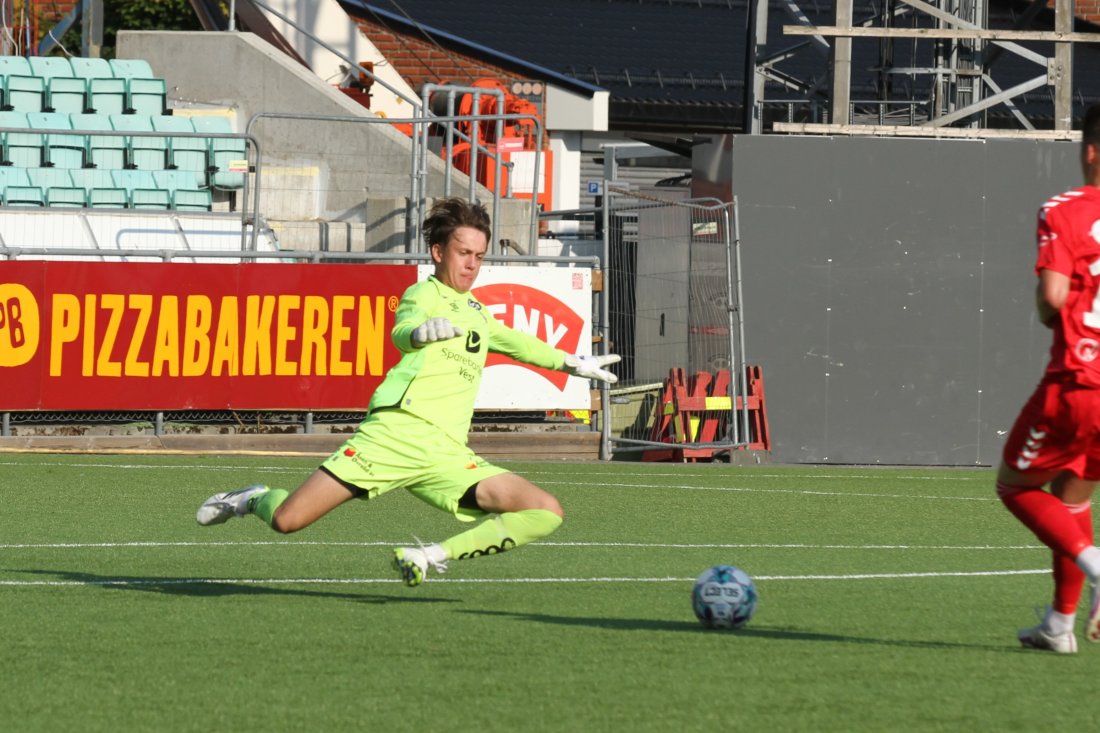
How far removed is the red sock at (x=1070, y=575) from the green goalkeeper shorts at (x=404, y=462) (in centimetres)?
247

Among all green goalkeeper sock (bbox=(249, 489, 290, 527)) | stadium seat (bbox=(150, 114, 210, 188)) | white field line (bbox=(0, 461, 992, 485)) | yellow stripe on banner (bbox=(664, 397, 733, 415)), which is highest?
stadium seat (bbox=(150, 114, 210, 188))

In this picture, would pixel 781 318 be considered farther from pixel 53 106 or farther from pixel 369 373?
pixel 53 106

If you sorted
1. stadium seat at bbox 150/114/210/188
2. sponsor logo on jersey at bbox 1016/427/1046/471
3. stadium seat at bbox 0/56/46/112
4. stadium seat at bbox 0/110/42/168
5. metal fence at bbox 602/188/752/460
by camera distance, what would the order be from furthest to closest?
stadium seat at bbox 0/56/46/112
stadium seat at bbox 150/114/210/188
stadium seat at bbox 0/110/42/168
metal fence at bbox 602/188/752/460
sponsor logo on jersey at bbox 1016/427/1046/471

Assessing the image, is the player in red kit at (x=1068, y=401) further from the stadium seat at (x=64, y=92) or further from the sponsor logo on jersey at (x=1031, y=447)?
the stadium seat at (x=64, y=92)

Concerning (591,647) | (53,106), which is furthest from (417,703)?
(53,106)

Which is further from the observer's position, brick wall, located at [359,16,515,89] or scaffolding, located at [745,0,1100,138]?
brick wall, located at [359,16,515,89]

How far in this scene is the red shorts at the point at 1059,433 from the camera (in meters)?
5.73

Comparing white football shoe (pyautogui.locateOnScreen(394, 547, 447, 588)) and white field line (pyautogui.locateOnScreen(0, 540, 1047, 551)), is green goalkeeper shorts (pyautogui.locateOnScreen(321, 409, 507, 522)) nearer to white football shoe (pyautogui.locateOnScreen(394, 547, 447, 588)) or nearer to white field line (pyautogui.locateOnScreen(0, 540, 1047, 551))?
white football shoe (pyautogui.locateOnScreen(394, 547, 447, 588))

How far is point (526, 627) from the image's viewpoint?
6707 mm

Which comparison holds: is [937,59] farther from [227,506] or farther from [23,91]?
[227,506]

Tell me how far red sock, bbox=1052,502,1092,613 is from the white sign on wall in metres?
12.0

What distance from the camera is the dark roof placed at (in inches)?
1286

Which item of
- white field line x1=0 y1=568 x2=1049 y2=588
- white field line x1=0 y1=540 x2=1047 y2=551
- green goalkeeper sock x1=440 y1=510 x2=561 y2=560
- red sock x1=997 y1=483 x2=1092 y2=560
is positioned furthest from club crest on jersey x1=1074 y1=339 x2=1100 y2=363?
white field line x1=0 y1=540 x2=1047 y2=551

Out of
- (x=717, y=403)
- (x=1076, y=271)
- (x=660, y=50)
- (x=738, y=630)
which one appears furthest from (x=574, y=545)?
(x=660, y=50)
